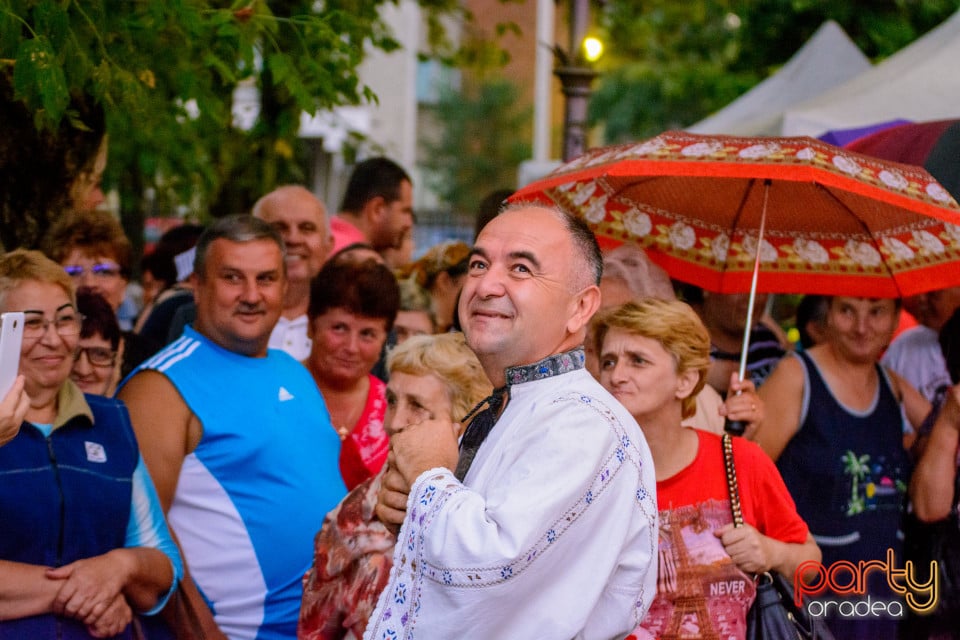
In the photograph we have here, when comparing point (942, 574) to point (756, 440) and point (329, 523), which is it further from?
point (329, 523)

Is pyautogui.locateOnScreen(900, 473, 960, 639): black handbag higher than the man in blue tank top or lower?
lower

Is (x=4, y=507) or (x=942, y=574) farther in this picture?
(x=942, y=574)

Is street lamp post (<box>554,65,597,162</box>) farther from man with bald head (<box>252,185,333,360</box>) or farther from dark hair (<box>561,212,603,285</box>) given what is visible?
dark hair (<box>561,212,603,285</box>)

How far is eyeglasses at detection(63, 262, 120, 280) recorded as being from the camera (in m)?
5.52

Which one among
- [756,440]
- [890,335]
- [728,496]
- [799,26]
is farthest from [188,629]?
[799,26]

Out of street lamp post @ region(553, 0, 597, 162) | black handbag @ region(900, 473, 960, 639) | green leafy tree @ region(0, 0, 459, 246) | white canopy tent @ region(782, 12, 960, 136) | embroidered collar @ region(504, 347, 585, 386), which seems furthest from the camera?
street lamp post @ region(553, 0, 597, 162)

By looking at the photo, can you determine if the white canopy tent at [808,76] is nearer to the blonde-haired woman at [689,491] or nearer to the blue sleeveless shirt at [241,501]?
the blonde-haired woman at [689,491]

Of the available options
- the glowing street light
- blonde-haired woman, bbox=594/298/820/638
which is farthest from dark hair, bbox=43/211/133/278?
the glowing street light

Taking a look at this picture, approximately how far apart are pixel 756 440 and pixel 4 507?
289 centimetres

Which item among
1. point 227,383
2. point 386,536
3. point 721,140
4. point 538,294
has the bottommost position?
point 386,536

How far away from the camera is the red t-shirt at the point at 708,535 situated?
3.73 metres

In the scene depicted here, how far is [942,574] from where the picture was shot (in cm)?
517

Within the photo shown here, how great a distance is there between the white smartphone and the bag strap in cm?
219

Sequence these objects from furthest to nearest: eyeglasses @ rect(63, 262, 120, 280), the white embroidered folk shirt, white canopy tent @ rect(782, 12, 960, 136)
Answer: white canopy tent @ rect(782, 12, 960, 136) → eyeglasses @ rect(63, 262, 120, 280) → the white embroidered folk shirt
